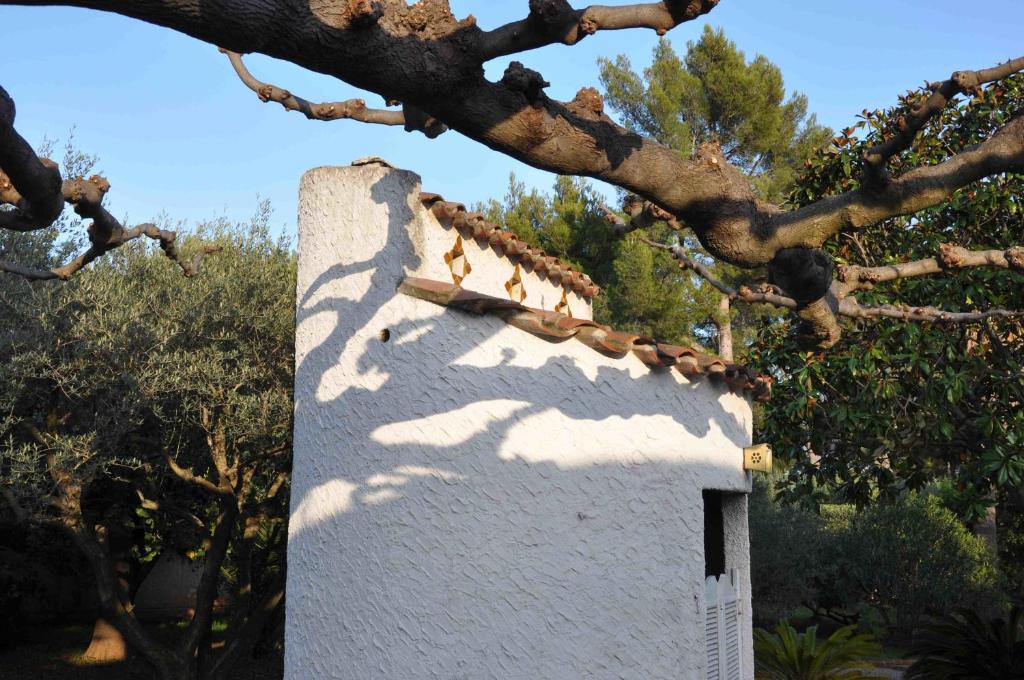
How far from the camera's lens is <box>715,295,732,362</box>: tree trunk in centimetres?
2100

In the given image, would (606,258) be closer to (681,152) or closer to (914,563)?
(681,152)

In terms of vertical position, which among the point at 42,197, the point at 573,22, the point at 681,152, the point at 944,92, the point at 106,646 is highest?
the point at 681,152

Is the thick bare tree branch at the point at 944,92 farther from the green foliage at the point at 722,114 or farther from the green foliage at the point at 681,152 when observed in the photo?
the green foliage at the point at 722,114

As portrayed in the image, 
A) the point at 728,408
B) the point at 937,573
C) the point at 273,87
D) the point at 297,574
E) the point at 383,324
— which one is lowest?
the point at 937,573

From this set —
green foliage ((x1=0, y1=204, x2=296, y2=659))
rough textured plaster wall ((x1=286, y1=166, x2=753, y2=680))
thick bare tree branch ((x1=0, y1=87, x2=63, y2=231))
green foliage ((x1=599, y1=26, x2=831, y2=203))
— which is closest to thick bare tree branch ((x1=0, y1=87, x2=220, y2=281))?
thick bare tree branch ((x1=0, y1=87, x2=63, y2=231))

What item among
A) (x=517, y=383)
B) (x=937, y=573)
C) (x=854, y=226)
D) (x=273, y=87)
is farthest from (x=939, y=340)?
(x=937, y=573)

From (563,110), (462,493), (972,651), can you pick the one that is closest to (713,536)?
(462,493)

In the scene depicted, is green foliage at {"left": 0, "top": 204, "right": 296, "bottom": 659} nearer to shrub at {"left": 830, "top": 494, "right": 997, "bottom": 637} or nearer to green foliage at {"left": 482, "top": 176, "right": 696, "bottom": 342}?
green foliage at {"left": 482, "top": 176, "right": 696, "bottom": 342}

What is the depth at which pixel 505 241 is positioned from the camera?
7.91 m

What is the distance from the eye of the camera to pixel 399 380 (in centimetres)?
596

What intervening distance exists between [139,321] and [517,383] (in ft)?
20.3

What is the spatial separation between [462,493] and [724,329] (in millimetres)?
16509

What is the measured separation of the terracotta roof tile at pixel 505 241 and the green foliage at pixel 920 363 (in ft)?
9.23

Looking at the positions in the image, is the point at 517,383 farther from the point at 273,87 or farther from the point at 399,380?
the point at 273,87
